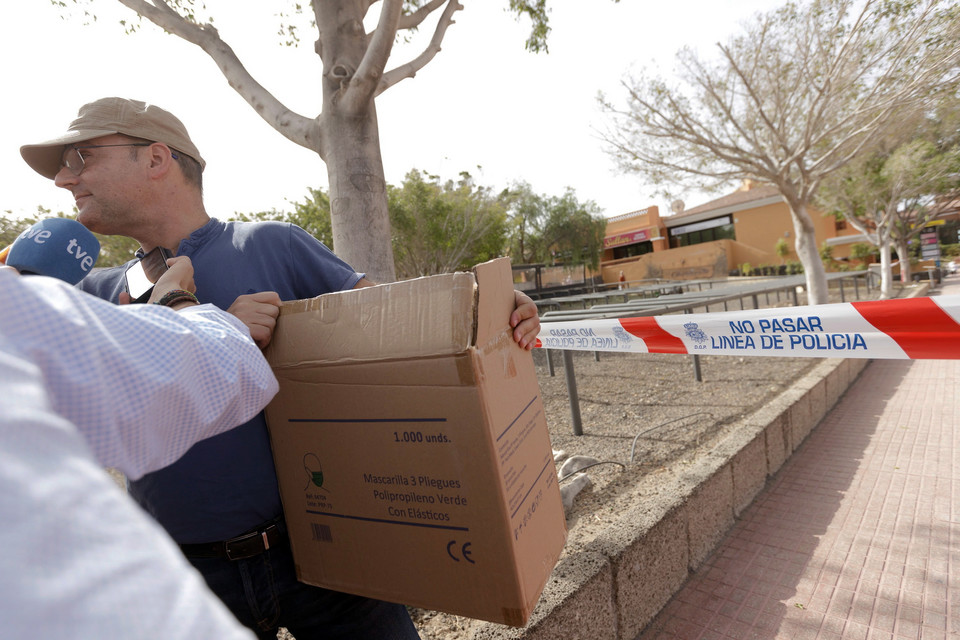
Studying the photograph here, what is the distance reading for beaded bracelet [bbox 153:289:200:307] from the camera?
108 centimetres

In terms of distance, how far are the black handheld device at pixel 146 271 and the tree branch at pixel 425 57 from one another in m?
2.51

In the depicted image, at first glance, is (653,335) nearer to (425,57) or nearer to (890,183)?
(425,57)

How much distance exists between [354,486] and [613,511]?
2.03m

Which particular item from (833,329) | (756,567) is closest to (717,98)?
(833,329)

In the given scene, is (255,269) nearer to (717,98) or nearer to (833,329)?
(833,329)

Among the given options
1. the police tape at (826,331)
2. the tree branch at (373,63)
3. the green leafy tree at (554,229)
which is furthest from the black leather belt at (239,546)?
the green leafy tree at (554,229)

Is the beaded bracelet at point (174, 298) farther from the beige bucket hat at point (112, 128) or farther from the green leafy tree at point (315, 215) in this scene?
the green leafy tree at point (315, 215)

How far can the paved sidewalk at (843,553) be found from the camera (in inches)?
91.9

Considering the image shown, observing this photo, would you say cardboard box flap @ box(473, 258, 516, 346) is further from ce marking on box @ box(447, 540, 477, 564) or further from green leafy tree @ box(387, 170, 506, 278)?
green leafy tree @ box(387, 170, 506, 278)

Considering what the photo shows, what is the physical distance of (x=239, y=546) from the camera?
1381 mm

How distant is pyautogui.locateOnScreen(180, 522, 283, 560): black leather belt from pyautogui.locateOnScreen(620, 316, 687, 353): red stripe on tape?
296 cm

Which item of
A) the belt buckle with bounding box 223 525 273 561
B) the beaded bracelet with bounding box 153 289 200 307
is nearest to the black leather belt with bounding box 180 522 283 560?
the belt buckle with bounding box 223 525 273 561

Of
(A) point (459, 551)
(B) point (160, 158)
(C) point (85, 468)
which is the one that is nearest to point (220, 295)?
(B) point (160, 158)

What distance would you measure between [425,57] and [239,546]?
3885 millimetres
